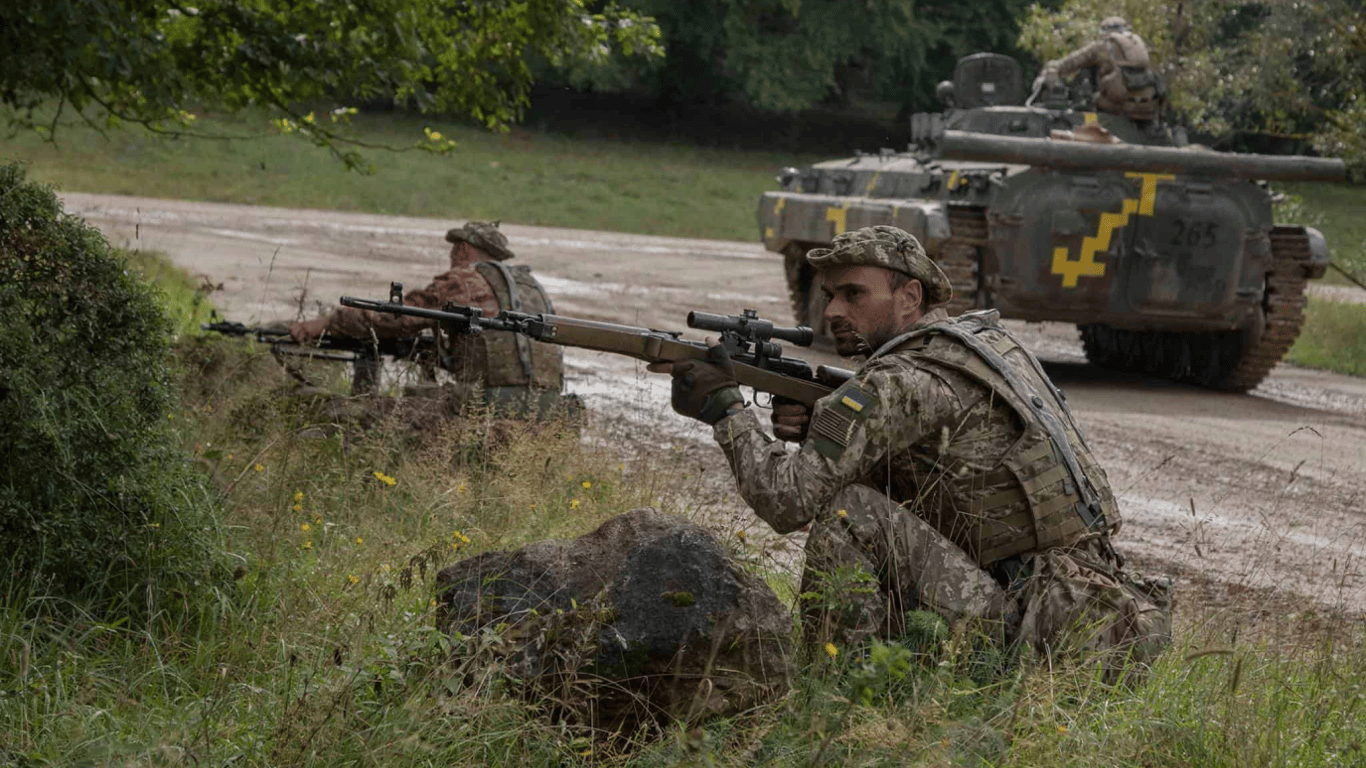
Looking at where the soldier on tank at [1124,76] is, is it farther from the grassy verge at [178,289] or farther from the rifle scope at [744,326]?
the rifle scope at [744,326]

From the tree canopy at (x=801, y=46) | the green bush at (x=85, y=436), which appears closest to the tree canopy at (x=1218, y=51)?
the tree canopy at (x=801, y=46)

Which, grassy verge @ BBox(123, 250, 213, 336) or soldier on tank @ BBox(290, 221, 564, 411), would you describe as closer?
soldier on tank @ BBox(290, 221, 564, 411)

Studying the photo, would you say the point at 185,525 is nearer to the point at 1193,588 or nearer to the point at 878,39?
the point at 1193,588

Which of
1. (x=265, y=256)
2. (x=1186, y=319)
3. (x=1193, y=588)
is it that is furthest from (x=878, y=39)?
(x=1193, y=588)

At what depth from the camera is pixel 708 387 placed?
460 cm

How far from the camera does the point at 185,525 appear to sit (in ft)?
16.1

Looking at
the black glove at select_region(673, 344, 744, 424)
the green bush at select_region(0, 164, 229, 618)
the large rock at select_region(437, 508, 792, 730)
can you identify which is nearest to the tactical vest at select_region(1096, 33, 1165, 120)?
the black glove at select_region(673, 344, 744, 424)

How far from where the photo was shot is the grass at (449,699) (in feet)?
11.9

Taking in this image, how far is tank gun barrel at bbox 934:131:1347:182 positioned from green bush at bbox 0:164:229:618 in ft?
28.6

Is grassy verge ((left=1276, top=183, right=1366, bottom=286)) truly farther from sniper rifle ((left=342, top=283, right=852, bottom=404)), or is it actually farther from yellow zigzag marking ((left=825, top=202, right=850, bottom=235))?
sniper rifle ((left=342, top=283, right=852, bottom=404))


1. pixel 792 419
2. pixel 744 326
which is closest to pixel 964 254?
pixel 792 419

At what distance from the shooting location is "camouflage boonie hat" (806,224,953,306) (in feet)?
15.2

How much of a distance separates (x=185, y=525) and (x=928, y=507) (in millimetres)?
2109

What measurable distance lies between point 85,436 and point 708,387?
1.75 meters
